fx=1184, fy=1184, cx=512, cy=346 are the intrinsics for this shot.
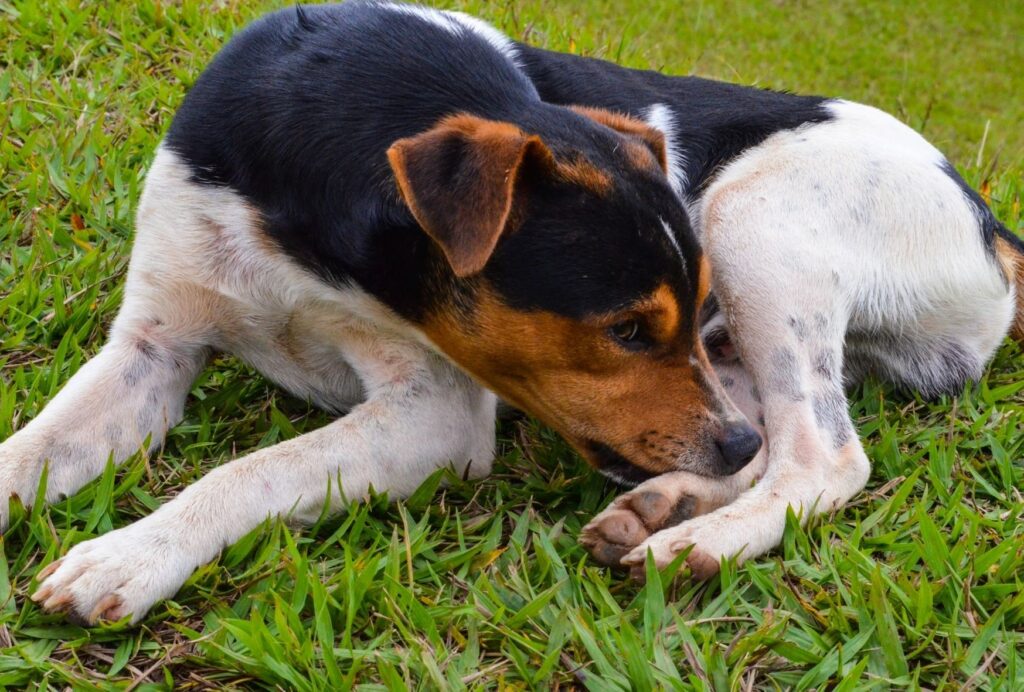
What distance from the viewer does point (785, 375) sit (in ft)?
12.0

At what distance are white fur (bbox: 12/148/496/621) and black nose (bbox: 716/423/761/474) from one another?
2.50 ft

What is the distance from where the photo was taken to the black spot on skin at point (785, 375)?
3611 mm

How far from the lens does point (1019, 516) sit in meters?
3.58

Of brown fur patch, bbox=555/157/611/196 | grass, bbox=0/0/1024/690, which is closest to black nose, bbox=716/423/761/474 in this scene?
grass, bbox=0/0/1024/690

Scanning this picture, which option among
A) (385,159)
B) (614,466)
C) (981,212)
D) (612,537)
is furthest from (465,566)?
(981,212)

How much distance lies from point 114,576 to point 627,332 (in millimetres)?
1436

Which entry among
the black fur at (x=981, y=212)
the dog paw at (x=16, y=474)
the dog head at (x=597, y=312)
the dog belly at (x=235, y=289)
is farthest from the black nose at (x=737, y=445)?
the dog paw at (x=16, y=474)

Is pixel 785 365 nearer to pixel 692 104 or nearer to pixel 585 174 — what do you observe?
pixel 585 174

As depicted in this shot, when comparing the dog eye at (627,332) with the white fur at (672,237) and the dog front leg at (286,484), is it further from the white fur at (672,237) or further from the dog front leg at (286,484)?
the dog front leg at (286,484)

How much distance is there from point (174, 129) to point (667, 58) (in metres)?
4.92

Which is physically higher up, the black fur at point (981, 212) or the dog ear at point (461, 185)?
the dog ear at point (461, 185)

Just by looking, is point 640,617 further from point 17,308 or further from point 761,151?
point 17,308

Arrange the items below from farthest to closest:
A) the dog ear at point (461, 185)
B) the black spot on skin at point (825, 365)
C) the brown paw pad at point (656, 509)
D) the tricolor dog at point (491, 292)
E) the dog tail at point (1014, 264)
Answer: the dog tail at point (1014, 264), the black spot on skin at point (825, 365), the brown paw pad at point (656, 509), the tricolor dog at point (491, 292), the dog ear at point (461, 185)

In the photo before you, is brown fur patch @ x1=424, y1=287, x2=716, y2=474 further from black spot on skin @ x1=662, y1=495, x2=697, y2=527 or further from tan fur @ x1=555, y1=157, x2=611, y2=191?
tan fur @ x1=555, y1=157, x2=611, y2=191
